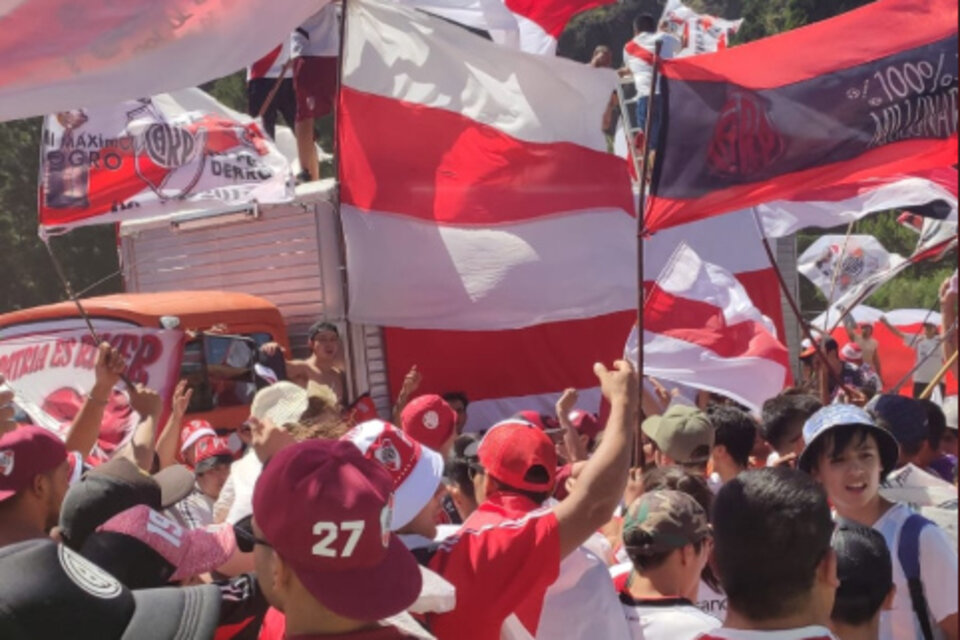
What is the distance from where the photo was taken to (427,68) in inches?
367

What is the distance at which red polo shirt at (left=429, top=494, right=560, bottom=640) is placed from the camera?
3324mm

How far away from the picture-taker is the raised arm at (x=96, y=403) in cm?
506

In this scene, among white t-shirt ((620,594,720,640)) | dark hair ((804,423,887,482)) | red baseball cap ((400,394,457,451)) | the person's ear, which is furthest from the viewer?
red baseball cap ((400,394,457,451))

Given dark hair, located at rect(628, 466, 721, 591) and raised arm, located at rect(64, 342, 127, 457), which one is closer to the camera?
dark hair, located at rect(628, 466, 721, 591)

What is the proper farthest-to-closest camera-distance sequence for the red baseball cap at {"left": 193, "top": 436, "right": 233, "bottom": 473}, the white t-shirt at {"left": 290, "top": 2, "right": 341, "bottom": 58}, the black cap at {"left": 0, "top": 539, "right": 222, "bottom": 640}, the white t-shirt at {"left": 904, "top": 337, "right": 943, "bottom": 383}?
the white t-shirt at {"left": 904, "top": 337, "right": 943, "bottom": 383} < the white t-shirt at {"left": 290, "top": 2, "right": 341, "bottom": 58} < the red baseball cap at {"left": 193, "top": 436, "right": 233, "bottom": 473} < the black cap at {"left": 0, "top": 539, "right": 222, "bottom": 640}

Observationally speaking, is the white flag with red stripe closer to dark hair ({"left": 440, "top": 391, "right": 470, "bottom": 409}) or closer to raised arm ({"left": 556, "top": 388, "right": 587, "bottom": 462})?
dark hair ({"left": 440, "top": 391, "right": 470, "bottom": 409})

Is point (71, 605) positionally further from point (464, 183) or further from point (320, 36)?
point (320, 36)

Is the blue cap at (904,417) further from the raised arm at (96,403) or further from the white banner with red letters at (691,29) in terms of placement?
the white banner with red letters at (691,29)

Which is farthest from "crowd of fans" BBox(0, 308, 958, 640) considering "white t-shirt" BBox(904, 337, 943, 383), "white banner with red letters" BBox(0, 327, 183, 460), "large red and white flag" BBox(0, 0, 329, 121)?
"white t-shirt" BBox(904, 337, 943, 383)

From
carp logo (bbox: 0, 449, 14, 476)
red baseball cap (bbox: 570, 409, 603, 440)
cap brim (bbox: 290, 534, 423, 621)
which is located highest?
cap brim (bbox: 290, 534, 423, 621)

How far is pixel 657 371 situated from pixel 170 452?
8.76 feet

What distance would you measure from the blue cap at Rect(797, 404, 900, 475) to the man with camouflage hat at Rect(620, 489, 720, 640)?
0.49 m

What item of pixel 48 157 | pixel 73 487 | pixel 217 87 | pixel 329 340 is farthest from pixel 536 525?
pixel 217 87

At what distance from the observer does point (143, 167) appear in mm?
9438
